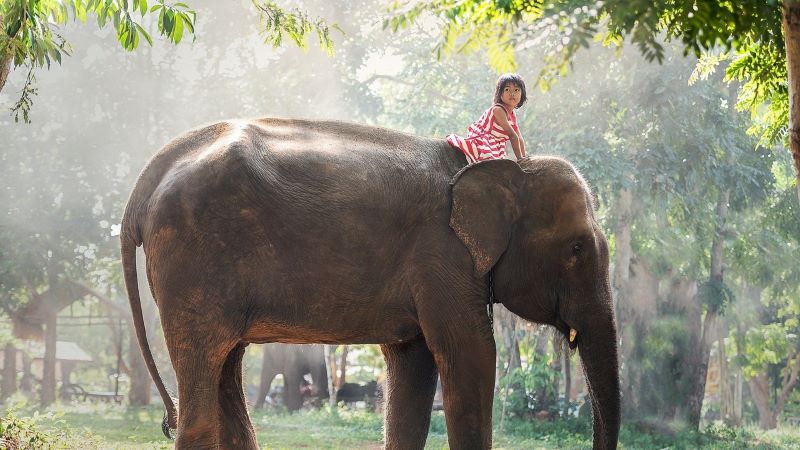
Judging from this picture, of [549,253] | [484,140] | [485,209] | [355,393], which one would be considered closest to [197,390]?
[485,209]

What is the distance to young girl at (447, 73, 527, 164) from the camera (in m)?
4.97

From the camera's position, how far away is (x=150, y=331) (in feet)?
64.4

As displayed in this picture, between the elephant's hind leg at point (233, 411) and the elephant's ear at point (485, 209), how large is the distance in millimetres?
1226

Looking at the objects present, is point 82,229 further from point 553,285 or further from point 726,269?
point 553,285

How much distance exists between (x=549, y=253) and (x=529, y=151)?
434 inches

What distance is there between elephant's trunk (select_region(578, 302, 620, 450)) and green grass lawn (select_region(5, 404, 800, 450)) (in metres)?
5.94

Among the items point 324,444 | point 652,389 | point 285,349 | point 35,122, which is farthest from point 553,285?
point 35,122

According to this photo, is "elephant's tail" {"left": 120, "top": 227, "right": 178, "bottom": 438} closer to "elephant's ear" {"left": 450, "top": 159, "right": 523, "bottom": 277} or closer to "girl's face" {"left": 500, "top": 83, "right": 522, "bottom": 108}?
"elephant's ear" {"left": 450, "top": 159, "right": 523, "bottom": 277}

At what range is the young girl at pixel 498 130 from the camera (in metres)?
4.97

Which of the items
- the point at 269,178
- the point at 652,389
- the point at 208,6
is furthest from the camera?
the point at 208,6

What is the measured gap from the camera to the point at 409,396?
16.9ft

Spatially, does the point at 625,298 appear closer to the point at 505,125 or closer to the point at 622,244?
the point at 622,244

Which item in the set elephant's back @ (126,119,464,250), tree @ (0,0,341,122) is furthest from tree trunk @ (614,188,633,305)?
elephant's back @ (126,119,464,250)

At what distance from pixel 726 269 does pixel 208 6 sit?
1187 centimetres
